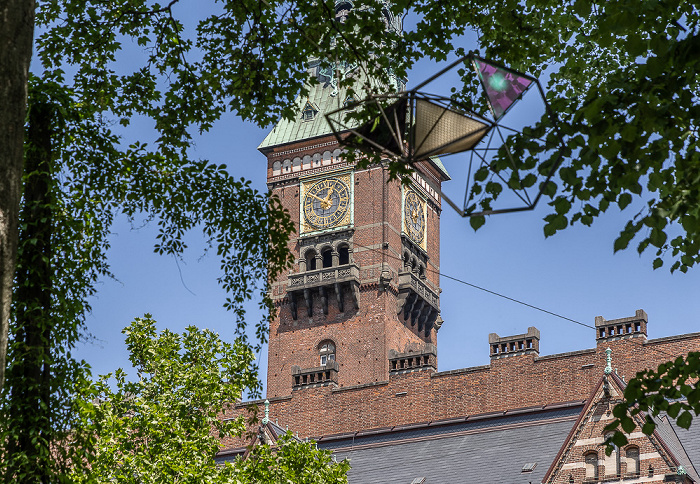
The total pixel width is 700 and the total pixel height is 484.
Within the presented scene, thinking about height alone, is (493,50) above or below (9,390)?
above

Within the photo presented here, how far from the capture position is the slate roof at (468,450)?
114ft

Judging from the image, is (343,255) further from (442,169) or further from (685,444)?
(685,444)

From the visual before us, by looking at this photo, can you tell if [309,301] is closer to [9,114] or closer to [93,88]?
[93,88]

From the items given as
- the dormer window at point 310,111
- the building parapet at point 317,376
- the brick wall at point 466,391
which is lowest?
the brick wall at point 466,391

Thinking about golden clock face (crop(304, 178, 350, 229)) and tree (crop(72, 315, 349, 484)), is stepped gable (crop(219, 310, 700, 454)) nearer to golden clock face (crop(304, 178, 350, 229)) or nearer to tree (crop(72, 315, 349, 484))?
golden clock face (crop(304, 178, 350, 229))

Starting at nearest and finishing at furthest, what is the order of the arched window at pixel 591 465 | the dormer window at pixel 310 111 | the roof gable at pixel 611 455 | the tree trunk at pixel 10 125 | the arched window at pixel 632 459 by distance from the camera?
the tree trunk at pixel 10 125, the roof gable at pixel 611 455, the arched window at pixel 632 459, the arched window at pixel 591 465, the dormer window at pixel 310 111

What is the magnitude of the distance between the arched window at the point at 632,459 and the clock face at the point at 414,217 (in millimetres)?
33885

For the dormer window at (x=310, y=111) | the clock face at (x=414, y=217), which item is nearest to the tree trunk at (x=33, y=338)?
the clock face at (x=414, y=217)

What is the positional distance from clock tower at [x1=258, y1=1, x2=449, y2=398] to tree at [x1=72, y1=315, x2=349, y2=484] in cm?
3451

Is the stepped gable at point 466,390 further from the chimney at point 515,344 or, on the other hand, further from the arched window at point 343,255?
the arched window at point 343,255

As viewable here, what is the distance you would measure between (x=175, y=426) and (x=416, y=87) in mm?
14611

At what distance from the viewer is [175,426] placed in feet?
72.6

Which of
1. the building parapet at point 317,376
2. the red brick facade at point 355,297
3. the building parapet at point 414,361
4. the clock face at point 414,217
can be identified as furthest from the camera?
the clock face at point 414,217

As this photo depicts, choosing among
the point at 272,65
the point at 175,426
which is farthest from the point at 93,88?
the point at 175,426
